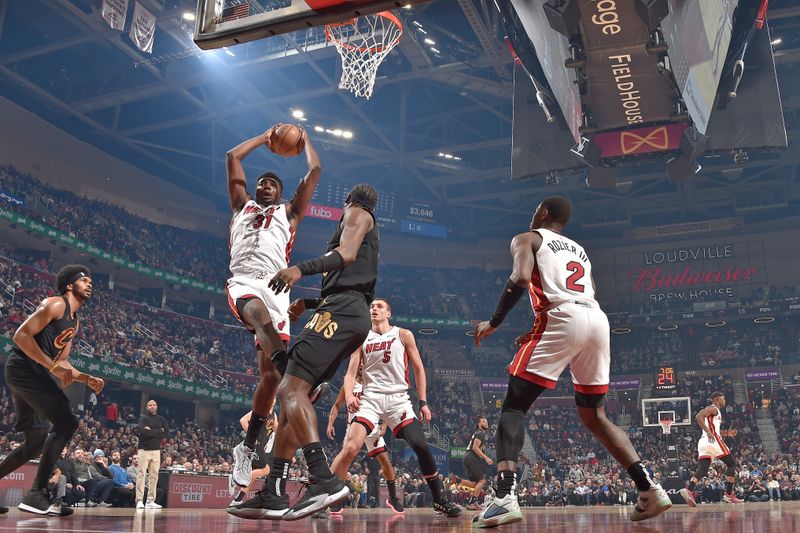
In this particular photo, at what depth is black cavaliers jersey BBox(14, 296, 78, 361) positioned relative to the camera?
643cm

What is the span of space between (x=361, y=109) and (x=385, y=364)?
2639cm

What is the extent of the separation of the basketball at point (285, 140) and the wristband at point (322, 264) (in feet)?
4.91

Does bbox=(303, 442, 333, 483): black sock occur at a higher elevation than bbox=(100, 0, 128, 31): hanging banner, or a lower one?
lower

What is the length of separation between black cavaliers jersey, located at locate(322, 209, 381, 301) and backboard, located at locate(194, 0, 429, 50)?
67.9 inches

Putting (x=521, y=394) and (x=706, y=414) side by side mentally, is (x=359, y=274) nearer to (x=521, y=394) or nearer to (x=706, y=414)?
(x=521, y=394)

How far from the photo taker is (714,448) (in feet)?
45.8

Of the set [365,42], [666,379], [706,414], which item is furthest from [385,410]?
[666,379]

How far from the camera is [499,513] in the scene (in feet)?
16.4

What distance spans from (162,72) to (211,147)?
252 inches

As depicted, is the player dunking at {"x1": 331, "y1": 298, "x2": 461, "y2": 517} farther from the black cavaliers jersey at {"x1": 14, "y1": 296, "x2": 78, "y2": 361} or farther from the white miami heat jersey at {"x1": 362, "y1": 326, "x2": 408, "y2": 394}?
the black cavaliers jersey at {"x1": 14, "y1": 296, "x2": 78, "y2": 361}

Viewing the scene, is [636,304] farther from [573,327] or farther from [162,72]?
[573,327]

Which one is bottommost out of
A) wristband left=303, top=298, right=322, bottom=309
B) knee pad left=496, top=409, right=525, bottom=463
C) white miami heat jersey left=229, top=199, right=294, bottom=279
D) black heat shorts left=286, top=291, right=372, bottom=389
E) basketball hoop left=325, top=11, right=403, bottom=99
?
Answer: knee pad left=496, top=409, right=525, bottom=463

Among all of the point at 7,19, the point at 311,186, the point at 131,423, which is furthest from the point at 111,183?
the point at 311,186

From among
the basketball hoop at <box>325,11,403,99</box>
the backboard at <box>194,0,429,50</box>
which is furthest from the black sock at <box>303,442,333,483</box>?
the basketball hoop at <box>325,11,403,99</box>
